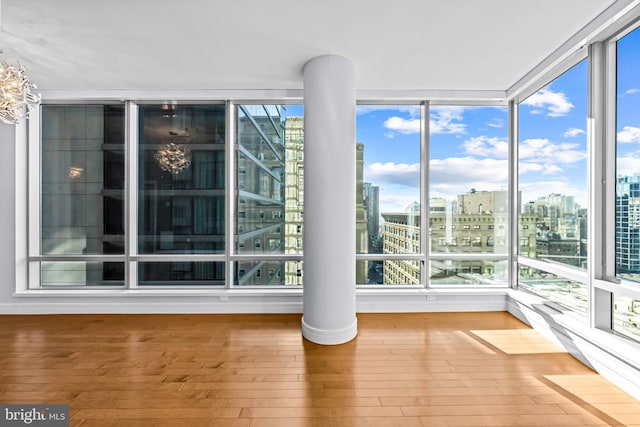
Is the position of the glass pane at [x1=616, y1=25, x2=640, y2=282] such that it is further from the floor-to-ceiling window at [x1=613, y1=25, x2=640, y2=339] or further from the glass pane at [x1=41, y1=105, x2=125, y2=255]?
the glass pane at [x1=41, y1=105, x2=125, y2=255]

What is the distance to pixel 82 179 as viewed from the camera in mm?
3982

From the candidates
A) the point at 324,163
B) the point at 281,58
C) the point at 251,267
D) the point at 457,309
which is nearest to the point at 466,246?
the point at 457,309

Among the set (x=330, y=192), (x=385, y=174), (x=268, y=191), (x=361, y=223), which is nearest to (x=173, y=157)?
(x=268, y=191)

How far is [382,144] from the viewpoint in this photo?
156 inches

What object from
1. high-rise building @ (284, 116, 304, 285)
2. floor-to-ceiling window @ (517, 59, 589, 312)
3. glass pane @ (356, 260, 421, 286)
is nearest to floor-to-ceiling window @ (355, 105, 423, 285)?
glass pane @ (356, 260, 421, 286)

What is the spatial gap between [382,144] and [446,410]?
298cm

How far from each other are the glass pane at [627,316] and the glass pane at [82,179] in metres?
5.31

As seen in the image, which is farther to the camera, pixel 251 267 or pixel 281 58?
pixel 251 267

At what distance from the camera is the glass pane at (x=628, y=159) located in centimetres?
232

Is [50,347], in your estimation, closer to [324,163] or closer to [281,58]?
[324,163]

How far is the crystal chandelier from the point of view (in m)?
3.98

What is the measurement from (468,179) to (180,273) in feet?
13.2

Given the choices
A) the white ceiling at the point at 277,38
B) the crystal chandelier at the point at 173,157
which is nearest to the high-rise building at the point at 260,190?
the white ceiling at the point at 277,38

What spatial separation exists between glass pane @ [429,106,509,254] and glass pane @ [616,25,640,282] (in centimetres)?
144
